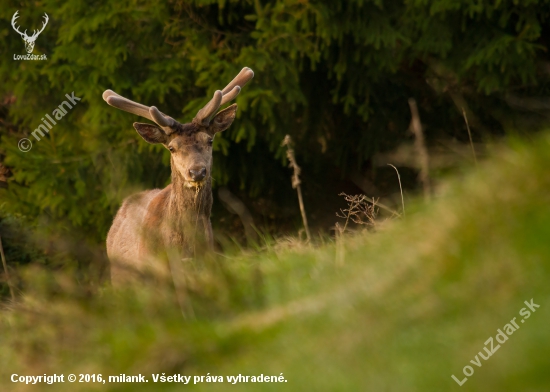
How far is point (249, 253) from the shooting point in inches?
220

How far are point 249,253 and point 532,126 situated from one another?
7986mm

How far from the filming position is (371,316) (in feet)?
10.9

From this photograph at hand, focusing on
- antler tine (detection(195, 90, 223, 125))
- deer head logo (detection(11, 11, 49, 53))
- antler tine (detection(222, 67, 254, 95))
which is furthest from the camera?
deer head logo (detection(11, 11, 49, 53))

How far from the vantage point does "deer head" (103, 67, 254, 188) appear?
26.9ft

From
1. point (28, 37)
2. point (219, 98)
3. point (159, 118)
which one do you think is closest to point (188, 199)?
point (159, 118)

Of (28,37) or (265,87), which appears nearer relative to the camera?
(265,87)

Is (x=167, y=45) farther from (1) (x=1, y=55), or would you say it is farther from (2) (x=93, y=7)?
(1) (x=1, y=55)

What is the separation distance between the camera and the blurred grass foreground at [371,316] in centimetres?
306

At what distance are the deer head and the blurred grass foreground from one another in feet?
13.0

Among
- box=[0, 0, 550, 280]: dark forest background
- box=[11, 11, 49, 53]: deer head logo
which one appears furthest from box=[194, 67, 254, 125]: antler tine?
box=[11, 11, 49, 53]: deer head logo

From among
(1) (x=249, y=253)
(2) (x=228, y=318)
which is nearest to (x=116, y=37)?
(1) (x=249, y=253)

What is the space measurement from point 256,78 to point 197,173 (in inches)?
180

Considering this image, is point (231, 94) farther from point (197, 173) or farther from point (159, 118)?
point (197, 173)

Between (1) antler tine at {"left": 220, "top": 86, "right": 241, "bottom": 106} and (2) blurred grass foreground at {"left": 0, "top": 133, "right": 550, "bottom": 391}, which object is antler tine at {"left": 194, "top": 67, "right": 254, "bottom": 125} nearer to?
(1) antler tine at {"left": 220, "top": 86, "right": 241, "bottom": 106}
